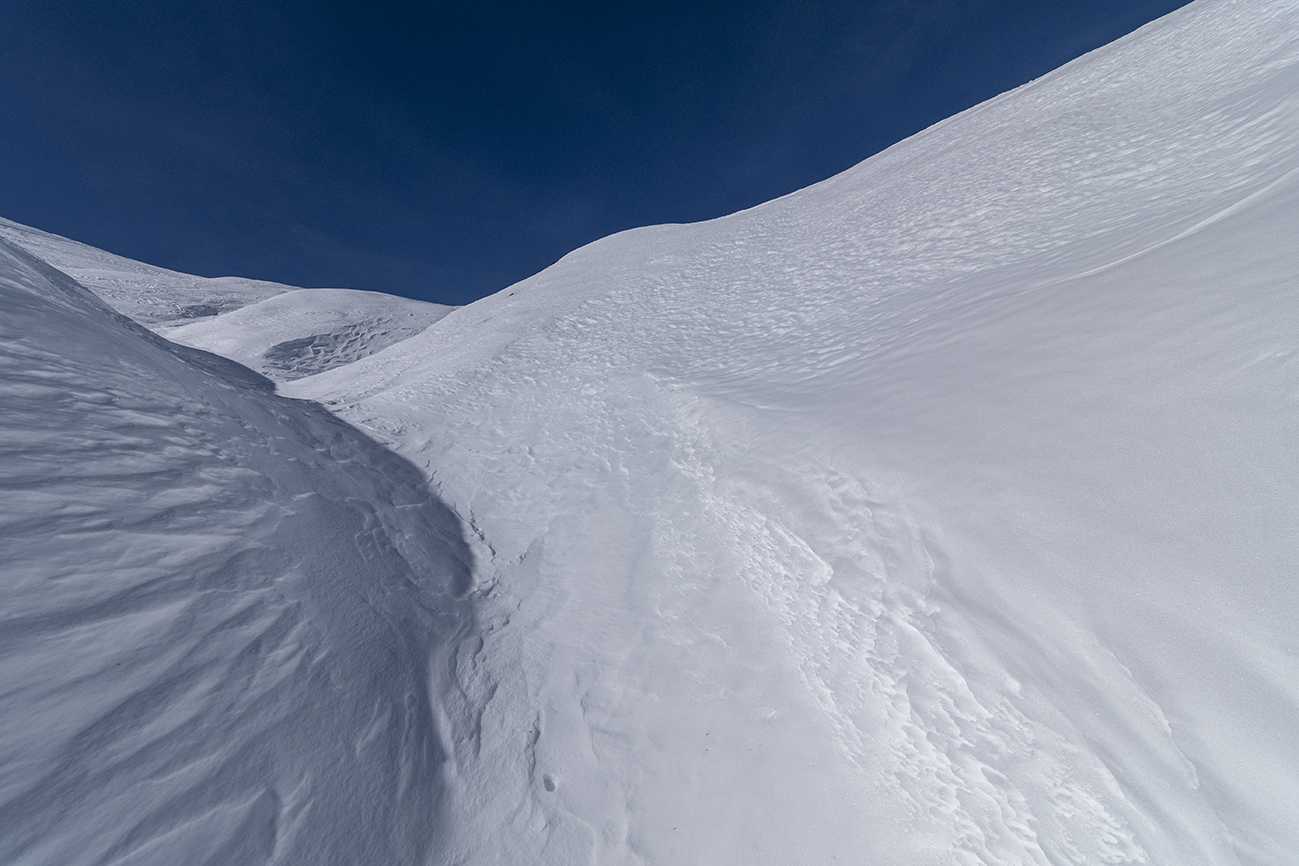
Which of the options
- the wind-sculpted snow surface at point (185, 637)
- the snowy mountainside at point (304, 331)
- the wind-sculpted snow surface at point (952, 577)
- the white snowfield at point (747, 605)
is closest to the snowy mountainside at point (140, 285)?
the snowy mountainside at point (304, 331)

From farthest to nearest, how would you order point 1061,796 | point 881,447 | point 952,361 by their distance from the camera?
point 952,361
point 881,447
point 1061,796

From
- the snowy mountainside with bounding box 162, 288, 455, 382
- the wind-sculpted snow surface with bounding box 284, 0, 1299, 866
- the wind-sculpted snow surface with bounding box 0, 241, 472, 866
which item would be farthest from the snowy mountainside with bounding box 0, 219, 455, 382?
the wind-sculpted snow surface with bounding box 0, 241, 472, 866

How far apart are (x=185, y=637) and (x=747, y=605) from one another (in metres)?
2.74

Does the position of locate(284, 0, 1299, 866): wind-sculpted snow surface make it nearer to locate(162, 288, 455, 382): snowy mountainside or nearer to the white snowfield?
the white snowfield

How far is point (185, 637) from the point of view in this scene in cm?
228

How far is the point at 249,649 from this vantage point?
240 centimetres

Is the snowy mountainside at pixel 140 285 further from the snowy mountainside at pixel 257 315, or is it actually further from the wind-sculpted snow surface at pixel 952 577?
the wind-sculpted snow surface at pixel 952 577

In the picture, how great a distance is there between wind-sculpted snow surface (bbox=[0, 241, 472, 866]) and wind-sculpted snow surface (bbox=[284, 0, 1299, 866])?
379mm

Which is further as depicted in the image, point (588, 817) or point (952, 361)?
point (952, 361)

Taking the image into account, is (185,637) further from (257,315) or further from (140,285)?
(140,285)

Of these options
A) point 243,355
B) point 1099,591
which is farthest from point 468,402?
point 243,355

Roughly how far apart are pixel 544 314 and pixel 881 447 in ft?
25.6

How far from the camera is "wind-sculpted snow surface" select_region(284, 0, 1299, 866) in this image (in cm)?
181

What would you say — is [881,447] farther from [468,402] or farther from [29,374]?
[468,402]
